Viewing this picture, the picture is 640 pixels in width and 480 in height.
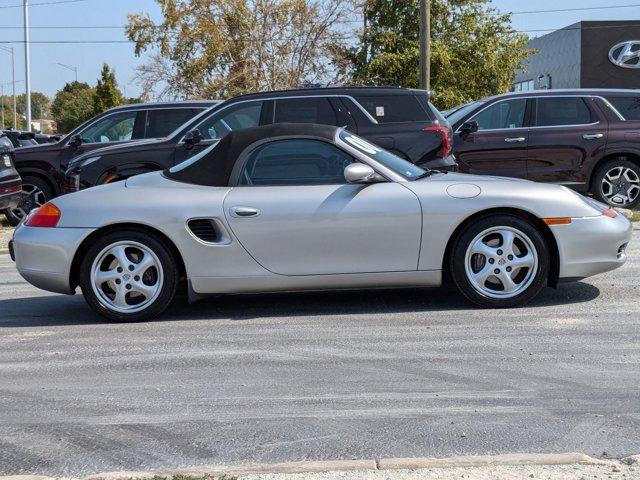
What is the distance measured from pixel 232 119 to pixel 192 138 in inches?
26.6

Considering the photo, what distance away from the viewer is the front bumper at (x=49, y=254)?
22.9ft

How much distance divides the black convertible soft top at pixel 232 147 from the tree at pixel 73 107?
2807 inches

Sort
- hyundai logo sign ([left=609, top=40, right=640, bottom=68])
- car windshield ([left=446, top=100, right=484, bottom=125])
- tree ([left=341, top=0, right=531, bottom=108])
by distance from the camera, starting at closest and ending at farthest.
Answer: car windshield ([left=446, top=100, right=484, bottom=125]) → tree ([left=341, top=0, right=531, bottom=108]) → hyundai logo sign ([left=609, top=40, right=640, bottom=68])

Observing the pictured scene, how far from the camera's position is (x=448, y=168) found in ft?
38.9

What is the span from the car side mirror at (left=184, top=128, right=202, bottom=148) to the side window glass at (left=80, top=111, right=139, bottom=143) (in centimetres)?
262

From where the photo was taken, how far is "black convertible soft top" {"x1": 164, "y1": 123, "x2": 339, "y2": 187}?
704 centimetres

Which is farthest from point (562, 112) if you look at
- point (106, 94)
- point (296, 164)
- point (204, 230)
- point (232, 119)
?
point (106, 94)

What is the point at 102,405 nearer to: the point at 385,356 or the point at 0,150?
the point at 385,356

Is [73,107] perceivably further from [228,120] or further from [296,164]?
[296,164]

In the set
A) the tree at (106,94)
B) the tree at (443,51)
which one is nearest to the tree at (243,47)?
the tree at (443,51)

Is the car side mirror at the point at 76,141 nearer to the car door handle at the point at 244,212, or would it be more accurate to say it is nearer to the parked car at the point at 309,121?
the parked car at the point at 309,121

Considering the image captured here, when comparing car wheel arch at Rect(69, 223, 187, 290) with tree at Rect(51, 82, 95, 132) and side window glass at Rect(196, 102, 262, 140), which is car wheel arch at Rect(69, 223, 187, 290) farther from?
tree at Rect(51, 82, 95, 132)

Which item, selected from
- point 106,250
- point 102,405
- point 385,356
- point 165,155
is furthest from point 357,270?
point 165,155

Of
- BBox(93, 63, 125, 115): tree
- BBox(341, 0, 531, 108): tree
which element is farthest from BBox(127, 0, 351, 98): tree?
BBox(93, 63, 125, 115): tree
